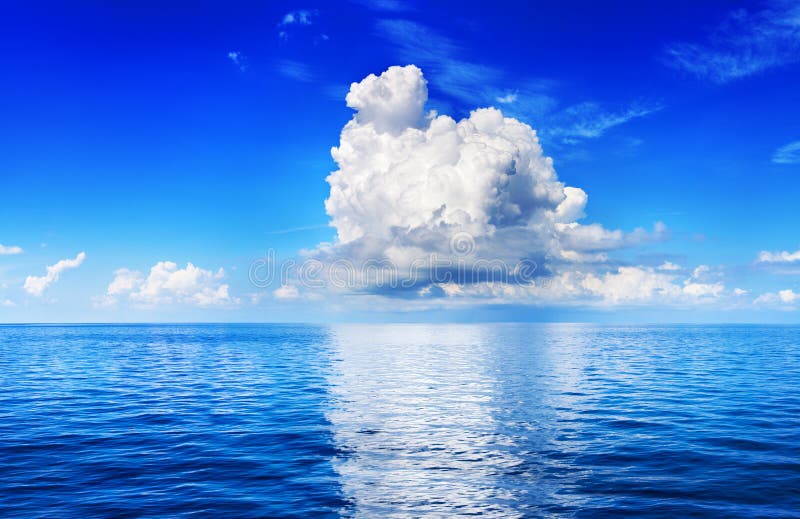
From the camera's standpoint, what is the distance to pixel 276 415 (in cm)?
3962

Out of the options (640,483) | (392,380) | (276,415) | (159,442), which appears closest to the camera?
(640,483)

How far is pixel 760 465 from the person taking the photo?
26.0m

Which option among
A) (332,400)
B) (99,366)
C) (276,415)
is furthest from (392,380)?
(99,366)

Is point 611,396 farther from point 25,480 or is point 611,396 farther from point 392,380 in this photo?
point 25,480

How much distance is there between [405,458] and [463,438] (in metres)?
5.78

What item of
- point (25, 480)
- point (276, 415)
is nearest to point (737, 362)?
point (276, 415)

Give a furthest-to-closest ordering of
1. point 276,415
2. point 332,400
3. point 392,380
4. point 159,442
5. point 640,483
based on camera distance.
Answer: point 392,380
point 332,400
point 276,415
point 159,442
point 640,483

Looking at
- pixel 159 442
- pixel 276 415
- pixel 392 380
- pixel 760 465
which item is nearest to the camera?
pixel 760 465

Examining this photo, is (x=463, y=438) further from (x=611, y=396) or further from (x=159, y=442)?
(x=611, y=396)

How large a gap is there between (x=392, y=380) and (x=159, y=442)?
108 feet

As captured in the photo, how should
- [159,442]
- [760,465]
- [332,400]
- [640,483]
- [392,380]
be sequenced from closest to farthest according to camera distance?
[640,483] < [760,465] < [159,442] < [332,400] < [392,380]

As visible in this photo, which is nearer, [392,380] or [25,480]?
[25,480]

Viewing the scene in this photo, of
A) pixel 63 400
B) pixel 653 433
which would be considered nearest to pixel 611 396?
pixel 653 433

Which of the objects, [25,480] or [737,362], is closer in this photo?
[25,480]
